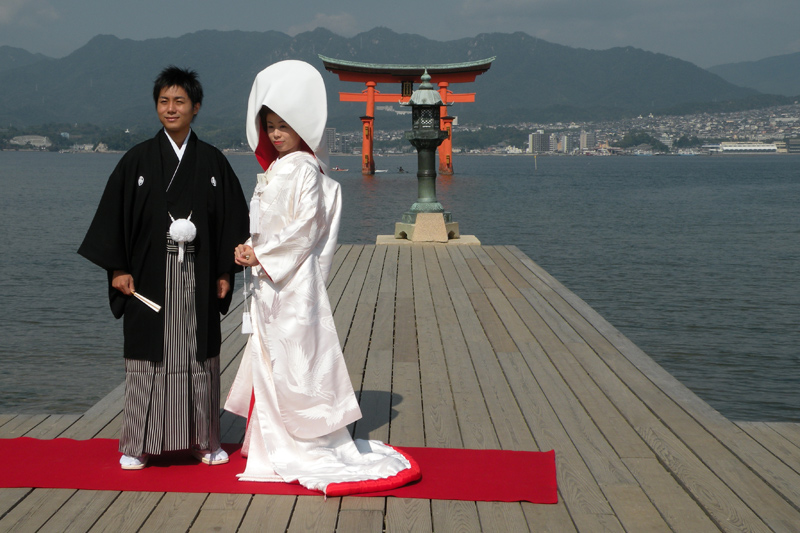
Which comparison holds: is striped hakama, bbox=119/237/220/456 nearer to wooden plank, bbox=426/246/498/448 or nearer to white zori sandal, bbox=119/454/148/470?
white zori sandal, bbox=119/454/148/470

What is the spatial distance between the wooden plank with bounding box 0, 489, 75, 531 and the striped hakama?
0.94 feet

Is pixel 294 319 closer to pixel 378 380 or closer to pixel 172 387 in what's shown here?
pixel 172 387

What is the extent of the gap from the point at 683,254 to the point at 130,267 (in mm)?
15556

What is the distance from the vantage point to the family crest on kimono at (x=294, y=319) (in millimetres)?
2795

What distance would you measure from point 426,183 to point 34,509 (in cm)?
818

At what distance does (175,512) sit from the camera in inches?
99.7

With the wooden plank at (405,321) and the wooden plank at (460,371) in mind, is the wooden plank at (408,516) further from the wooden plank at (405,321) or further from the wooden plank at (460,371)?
the wooden plank at (405,321)

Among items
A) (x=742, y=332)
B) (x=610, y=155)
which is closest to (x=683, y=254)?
(x=742, y=332)

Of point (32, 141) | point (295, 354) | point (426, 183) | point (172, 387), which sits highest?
point (32, 141)

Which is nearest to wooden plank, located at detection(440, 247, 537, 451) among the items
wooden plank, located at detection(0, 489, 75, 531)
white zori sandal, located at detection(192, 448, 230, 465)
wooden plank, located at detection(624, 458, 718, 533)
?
wooden plank, located at detection(624, 458, 718, 533)

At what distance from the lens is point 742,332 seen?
350 inches

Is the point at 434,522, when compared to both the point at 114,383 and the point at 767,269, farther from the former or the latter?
the point at 767,269

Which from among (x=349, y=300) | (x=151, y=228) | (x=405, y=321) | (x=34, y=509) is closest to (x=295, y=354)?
(x=151, y=228)

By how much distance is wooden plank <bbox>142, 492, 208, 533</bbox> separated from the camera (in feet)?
7.97
